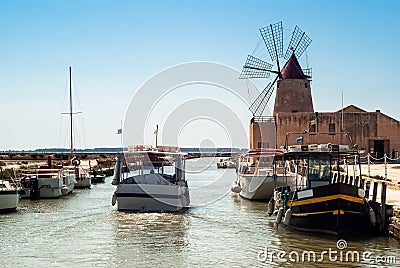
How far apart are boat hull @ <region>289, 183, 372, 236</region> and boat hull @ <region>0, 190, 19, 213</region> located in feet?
42.4

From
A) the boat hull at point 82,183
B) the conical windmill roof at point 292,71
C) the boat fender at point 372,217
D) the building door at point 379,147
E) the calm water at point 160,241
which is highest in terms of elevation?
the conical windmill roof at point 292,71

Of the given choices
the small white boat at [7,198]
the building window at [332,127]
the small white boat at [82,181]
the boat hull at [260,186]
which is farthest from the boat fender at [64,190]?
the building window at [332,127]

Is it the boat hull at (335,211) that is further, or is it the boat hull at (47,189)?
the boat hull at (47,189)

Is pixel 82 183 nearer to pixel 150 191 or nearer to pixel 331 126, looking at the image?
pixel 150 191

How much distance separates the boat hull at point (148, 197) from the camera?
23.4 m

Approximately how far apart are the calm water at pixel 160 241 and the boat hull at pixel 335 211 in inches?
17.8

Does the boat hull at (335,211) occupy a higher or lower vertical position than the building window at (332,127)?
lower

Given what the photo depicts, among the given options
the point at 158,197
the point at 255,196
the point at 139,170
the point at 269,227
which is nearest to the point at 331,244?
the point at 269,227

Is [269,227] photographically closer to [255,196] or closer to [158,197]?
[158,197]

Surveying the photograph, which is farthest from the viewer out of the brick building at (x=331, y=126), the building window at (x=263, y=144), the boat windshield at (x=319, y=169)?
the building window at (x=263, y=144)

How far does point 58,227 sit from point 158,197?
4.84 m

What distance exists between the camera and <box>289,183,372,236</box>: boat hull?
664 inches

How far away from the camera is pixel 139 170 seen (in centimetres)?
2533

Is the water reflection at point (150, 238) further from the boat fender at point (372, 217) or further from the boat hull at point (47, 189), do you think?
the boat hull at point (47, 189)
